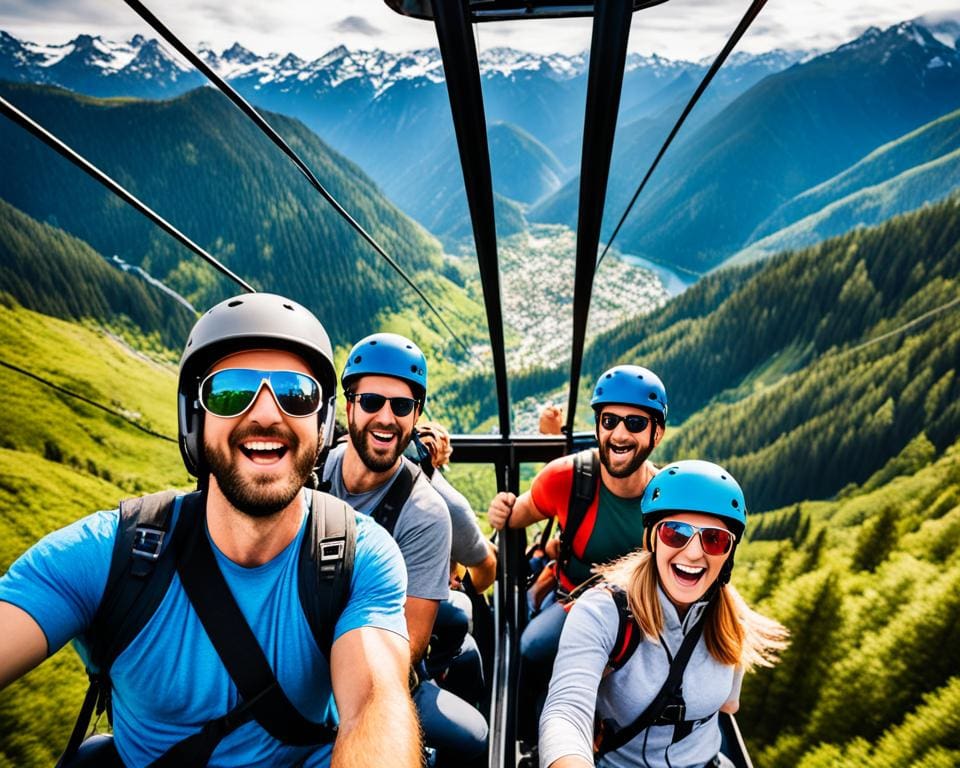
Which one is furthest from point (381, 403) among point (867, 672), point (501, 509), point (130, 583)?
point (867, 672)

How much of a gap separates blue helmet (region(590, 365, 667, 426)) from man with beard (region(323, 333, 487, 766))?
3.98 ft

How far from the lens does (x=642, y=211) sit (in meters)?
188

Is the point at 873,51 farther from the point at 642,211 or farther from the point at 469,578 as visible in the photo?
the point at 469,578

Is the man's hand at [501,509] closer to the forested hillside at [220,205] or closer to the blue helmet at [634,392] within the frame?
the blue helmet at [634,392]

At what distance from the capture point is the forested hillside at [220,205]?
102625 mm

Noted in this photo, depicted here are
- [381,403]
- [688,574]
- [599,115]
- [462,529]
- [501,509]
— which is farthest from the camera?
[501,509]

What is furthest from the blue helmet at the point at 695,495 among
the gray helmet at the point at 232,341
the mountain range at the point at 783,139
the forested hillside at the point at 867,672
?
the mountain range at the point at 783,139

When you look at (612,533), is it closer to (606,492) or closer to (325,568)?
(606,492)

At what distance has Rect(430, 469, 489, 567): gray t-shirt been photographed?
328 cm

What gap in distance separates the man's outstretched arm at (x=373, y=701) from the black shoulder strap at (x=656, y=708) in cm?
110

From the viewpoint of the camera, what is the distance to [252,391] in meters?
1.83

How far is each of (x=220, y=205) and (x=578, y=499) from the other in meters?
135

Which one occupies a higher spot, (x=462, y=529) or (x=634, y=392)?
(x=634, y=392)

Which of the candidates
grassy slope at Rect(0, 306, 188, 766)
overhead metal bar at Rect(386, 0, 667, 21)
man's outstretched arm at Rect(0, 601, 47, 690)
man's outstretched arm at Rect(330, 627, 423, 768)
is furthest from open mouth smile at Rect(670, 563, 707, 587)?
grassy slope at Rect(0, 306, 188, 766)
